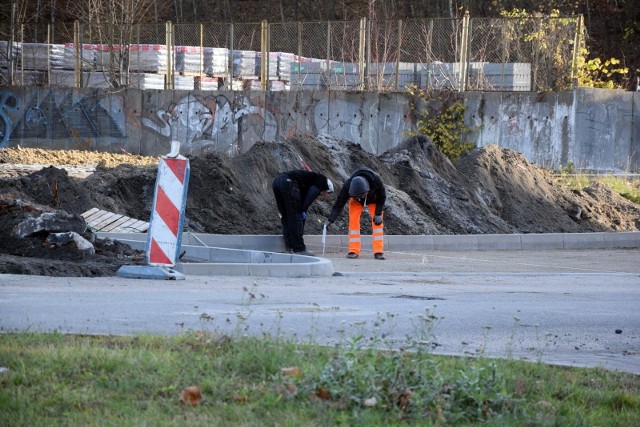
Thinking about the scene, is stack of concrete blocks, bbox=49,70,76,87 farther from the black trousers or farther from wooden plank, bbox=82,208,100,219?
the black trousers

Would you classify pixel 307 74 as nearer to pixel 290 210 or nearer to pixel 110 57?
pixel 110 57

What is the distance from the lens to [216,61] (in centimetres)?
3688

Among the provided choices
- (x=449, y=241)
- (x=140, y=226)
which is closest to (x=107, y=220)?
(x=140, y=226)

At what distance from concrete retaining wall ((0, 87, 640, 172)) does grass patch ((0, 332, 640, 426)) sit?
2440cm

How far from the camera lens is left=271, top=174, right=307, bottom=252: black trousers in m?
17.4

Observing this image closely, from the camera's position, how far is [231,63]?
117ft

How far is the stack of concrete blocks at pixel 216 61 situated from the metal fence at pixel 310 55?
0.04 metres

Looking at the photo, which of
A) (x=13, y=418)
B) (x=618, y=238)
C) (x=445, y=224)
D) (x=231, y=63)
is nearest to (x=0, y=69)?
(x=231, y=63)

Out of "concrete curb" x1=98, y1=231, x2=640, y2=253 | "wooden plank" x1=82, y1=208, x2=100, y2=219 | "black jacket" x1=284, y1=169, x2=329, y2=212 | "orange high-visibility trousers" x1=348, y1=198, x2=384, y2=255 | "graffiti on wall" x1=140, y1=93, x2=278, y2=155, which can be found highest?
"graffiti on wall" x1=140, y1=93, x2=278, y2=155

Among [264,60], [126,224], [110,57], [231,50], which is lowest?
[126,224]

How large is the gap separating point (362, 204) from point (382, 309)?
825cm

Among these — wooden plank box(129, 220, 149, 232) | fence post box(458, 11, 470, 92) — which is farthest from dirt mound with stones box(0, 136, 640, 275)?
fence post box(458, 11, 470, 92)

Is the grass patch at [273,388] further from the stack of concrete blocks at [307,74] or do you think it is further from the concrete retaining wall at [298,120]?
the stack of concrete blocks at [307,74]

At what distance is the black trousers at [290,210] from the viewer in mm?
17359
